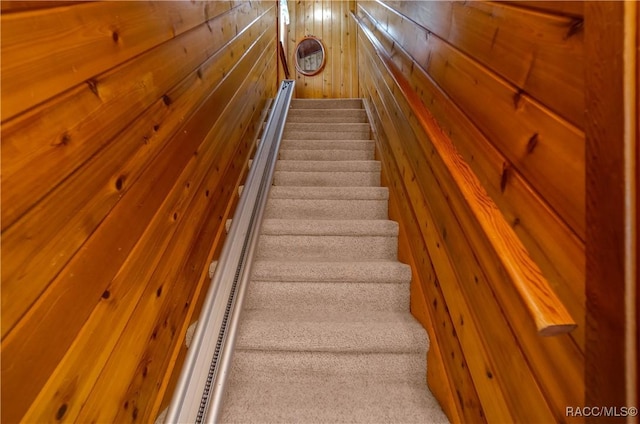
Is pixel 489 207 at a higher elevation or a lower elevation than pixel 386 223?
higher

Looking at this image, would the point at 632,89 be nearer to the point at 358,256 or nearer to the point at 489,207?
the point at 489,207

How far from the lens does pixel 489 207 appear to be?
902mm

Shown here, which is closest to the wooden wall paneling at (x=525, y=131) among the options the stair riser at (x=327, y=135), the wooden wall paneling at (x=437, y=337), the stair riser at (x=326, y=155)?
the wooden wall paneling at (x=437, y=337)

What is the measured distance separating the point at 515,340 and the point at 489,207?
334mm

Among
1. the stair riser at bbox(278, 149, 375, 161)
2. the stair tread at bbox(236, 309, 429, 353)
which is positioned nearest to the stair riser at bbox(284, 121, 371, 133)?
the stair riser at bbox(278, 149, 375, 161)

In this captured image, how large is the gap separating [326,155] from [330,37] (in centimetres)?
394

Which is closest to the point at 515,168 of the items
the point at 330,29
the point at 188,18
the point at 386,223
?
the point at 386,223

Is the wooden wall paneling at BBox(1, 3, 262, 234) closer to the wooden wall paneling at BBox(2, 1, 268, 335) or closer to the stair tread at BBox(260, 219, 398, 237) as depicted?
the wooden wall paneling at BBox(2, 1, 268, 335)

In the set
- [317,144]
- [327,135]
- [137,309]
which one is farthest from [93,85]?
[327,135]

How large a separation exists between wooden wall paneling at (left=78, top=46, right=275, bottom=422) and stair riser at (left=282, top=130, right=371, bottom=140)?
1.72 metres

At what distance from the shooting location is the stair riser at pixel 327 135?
3420 mm

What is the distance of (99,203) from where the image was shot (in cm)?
92

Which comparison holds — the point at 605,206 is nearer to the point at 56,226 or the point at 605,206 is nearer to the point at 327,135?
the point at 56,226

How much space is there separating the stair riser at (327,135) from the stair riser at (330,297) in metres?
2.00
